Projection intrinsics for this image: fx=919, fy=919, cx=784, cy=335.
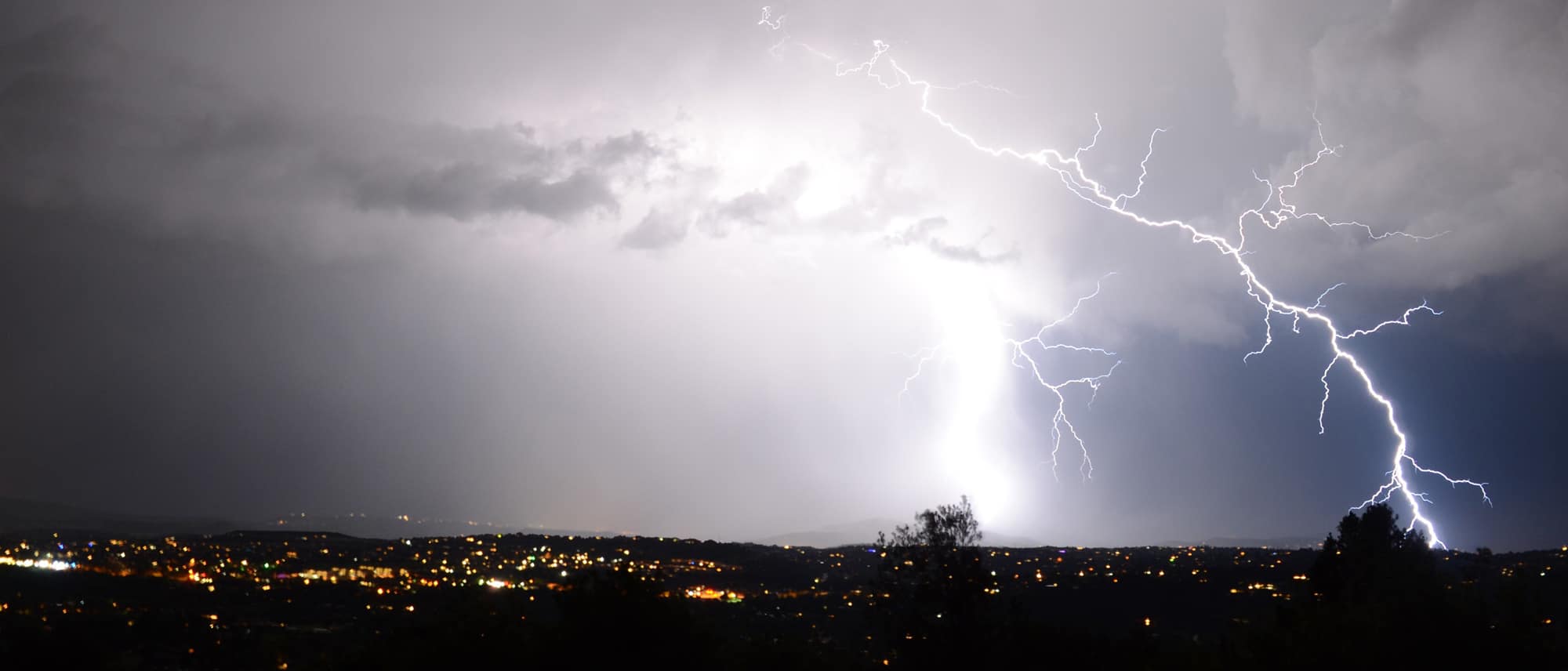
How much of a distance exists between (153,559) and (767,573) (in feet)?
141

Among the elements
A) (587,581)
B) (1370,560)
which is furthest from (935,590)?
(1370,560)

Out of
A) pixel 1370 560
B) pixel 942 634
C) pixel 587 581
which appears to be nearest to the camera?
pixel 587 581

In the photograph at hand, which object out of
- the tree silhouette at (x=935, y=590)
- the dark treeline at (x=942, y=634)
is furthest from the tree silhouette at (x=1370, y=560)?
the tree silhouette at (x=935, y=590)

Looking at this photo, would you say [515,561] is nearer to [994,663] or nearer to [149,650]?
[149,650]

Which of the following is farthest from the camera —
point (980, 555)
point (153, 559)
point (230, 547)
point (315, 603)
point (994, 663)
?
point (230, 547)

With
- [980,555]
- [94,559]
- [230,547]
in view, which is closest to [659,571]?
[980,555]

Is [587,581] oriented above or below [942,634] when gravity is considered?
above

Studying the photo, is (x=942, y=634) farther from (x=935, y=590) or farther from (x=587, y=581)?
(x=587, y=581)

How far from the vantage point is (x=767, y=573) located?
6944cm

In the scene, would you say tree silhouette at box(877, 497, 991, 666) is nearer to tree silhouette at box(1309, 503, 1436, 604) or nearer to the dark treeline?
the dark treeline

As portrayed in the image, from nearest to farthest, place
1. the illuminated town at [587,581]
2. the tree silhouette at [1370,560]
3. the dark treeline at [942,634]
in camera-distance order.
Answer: the dark treeline at [942,634] < the tree silhouette at [1370,560] < the illuminated town at [587,581]

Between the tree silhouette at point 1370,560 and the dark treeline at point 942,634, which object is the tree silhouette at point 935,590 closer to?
the dark treeline at point 942,634

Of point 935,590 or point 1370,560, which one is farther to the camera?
point 1370,560

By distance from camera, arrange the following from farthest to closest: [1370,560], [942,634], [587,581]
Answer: [1370,560]
[942,634]
[587,581]
